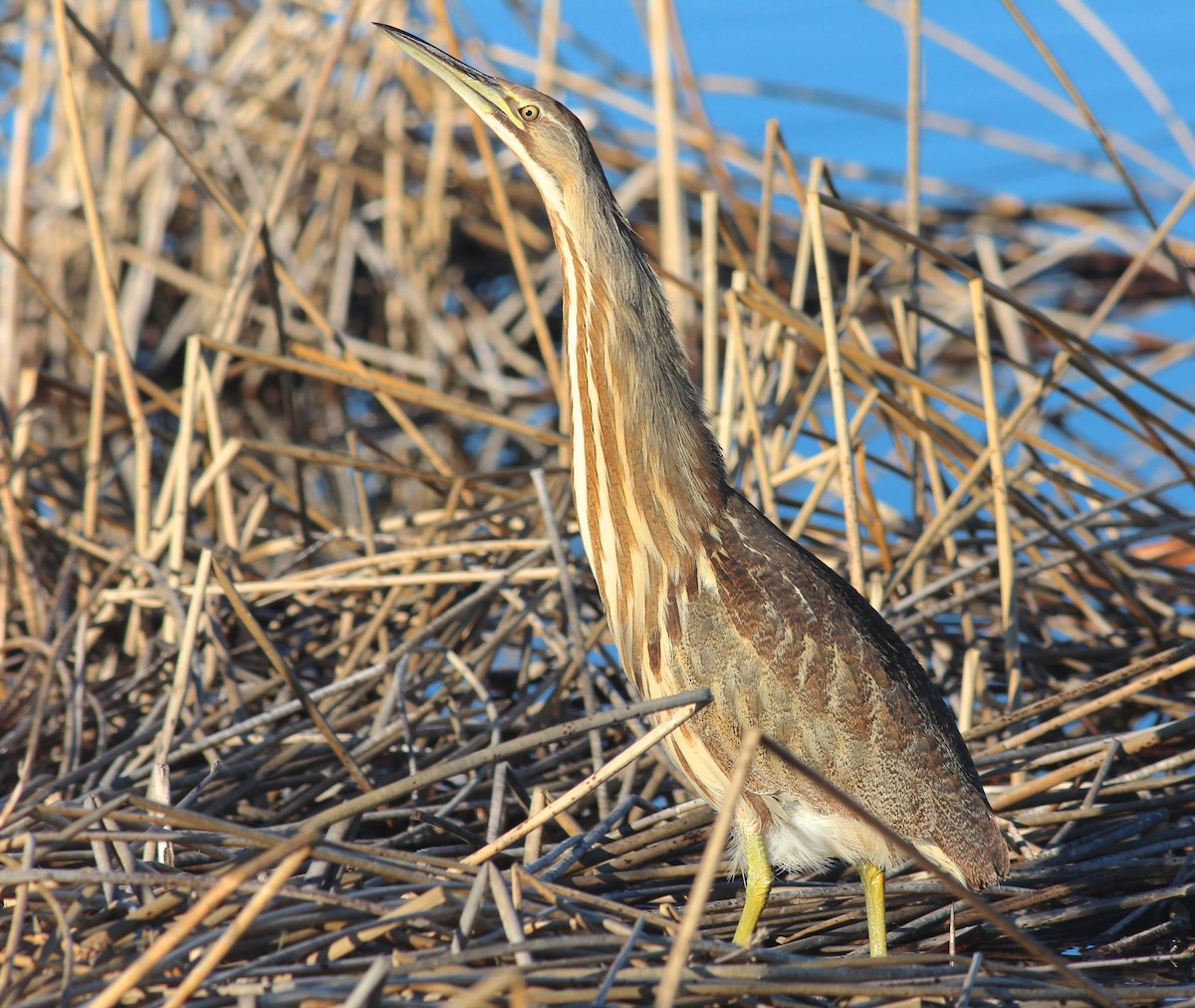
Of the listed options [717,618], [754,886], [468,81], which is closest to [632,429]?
[717,618]

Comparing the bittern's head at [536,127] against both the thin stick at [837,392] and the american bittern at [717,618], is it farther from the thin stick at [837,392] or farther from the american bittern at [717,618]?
the thin stick at [837,392]

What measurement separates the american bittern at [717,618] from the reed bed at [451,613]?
0.14 metres

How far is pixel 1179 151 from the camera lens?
21.9 ft

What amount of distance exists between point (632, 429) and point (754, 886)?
63 centimetres

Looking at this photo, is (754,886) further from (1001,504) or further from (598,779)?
(1001,504)

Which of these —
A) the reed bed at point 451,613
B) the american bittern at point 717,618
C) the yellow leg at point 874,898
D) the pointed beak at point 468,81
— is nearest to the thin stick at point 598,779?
the reed bed at point 451,613

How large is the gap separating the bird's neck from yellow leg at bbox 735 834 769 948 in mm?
366

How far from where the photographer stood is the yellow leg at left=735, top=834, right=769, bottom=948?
6.25 feet

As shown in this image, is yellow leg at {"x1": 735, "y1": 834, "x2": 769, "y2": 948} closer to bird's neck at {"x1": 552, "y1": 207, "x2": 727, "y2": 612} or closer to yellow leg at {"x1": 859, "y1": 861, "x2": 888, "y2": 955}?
yellow leg at {"x1": 859, "y1": 861, "x2": 888, "y2": 955}

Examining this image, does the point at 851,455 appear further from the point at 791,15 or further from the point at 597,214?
the point at 791,15

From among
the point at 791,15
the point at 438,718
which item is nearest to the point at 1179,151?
the point at 791,15

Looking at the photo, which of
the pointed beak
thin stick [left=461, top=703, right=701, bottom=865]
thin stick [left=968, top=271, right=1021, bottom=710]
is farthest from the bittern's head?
thin stick [left=968, top=271, right=1021, bottom=710]

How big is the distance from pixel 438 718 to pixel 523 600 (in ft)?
1.00

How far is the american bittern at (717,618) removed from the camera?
1925mm
